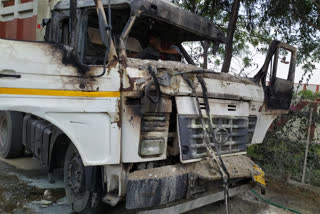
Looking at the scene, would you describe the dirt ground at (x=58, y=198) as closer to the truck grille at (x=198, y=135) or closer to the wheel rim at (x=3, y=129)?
the wheel rim at (x=3, y=129)

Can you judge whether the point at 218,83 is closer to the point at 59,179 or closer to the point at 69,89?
the point at 69,89

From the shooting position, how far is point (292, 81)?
416 cm

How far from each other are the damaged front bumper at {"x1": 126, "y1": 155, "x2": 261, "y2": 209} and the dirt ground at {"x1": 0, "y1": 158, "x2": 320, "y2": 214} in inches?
28.6

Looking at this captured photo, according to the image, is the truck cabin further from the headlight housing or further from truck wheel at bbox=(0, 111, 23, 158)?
truck wheel at bbox=(0, 111, 23, 158)

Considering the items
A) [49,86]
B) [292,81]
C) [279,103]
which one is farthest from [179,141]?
Answer: [292,81]

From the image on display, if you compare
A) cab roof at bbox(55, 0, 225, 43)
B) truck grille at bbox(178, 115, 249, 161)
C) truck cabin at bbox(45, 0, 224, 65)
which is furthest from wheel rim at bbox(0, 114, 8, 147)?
truck grille at bbox(178, 115, 249, 161)

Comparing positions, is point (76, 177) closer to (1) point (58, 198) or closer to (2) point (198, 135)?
(1) point (58, 198)

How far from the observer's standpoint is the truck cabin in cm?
268

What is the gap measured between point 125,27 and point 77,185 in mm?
1647

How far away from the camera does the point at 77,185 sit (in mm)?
2873

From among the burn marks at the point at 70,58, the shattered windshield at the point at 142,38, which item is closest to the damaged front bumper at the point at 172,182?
the burn marks at the point at 70,58

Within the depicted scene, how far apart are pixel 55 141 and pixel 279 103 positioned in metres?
3.01

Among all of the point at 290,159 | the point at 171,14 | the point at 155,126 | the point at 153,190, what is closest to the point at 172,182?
the point at 153,190

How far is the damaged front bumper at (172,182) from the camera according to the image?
2.28m
